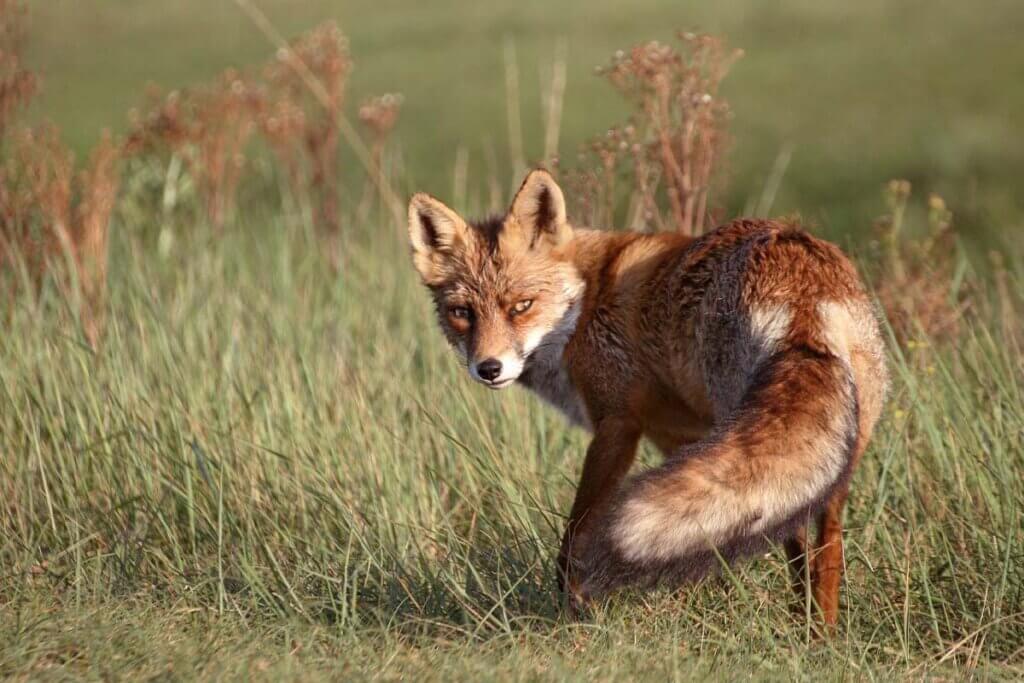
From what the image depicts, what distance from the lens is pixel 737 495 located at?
3.83m

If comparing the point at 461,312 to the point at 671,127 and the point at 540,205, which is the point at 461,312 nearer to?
the point at 540,205

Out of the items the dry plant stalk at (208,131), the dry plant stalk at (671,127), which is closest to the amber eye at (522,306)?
the dry plant stalk at (671,127)

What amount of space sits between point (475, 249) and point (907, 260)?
9.06ft

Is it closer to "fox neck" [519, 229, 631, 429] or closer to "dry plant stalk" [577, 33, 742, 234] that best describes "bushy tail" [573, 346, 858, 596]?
"fox neck" [519, 229, 631, 429]

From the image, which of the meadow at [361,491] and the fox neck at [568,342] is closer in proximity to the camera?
the meadow at [361,491]

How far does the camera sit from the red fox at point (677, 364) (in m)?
3.82

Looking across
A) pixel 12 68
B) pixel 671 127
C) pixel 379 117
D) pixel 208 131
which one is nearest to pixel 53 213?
pixel 12 68

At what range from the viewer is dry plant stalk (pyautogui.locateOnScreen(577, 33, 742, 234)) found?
6344 mm

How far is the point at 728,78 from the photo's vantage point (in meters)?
25.2

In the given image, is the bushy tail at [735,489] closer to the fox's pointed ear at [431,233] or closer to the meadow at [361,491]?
the meadow at [361,491]

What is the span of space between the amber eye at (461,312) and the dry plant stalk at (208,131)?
3835 mm

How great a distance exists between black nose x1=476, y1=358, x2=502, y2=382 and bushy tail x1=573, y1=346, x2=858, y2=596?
1186 millimetres

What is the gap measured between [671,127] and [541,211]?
1379mm

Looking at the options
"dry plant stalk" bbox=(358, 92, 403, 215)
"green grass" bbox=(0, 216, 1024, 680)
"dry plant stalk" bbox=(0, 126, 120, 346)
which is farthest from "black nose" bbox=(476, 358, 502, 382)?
"dry plant stalk" bbox=(358, 92, 403, 215)
